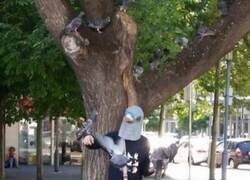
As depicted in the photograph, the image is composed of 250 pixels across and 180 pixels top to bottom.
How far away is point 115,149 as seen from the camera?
7.34 metres

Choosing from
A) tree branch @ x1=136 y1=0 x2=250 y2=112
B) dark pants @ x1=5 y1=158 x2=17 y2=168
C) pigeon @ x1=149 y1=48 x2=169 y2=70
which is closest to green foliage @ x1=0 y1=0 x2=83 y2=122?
pigeon @ x1=149 y1=48 x2=169 y2=70

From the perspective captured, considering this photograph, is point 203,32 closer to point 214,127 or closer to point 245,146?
point 214,127

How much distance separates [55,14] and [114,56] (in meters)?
0.81

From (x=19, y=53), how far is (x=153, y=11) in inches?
94.9

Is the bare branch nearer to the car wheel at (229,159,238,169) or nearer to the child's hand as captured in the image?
the child's hand

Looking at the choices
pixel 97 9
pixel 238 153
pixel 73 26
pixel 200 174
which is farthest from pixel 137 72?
pixel 238 153

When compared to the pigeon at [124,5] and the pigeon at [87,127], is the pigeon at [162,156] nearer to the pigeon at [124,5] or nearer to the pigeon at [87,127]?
the pigeon at [87,127]

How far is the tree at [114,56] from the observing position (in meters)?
7.73

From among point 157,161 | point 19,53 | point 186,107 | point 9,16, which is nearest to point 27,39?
point 19,53

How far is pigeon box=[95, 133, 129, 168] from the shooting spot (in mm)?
7266

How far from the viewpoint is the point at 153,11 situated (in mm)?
11016

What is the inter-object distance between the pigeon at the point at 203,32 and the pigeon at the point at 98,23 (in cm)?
108

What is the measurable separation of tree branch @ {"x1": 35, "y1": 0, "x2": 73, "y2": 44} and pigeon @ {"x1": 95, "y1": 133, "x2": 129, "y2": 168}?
128 cm

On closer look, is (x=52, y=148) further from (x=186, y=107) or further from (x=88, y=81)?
(x=88, y=81)
